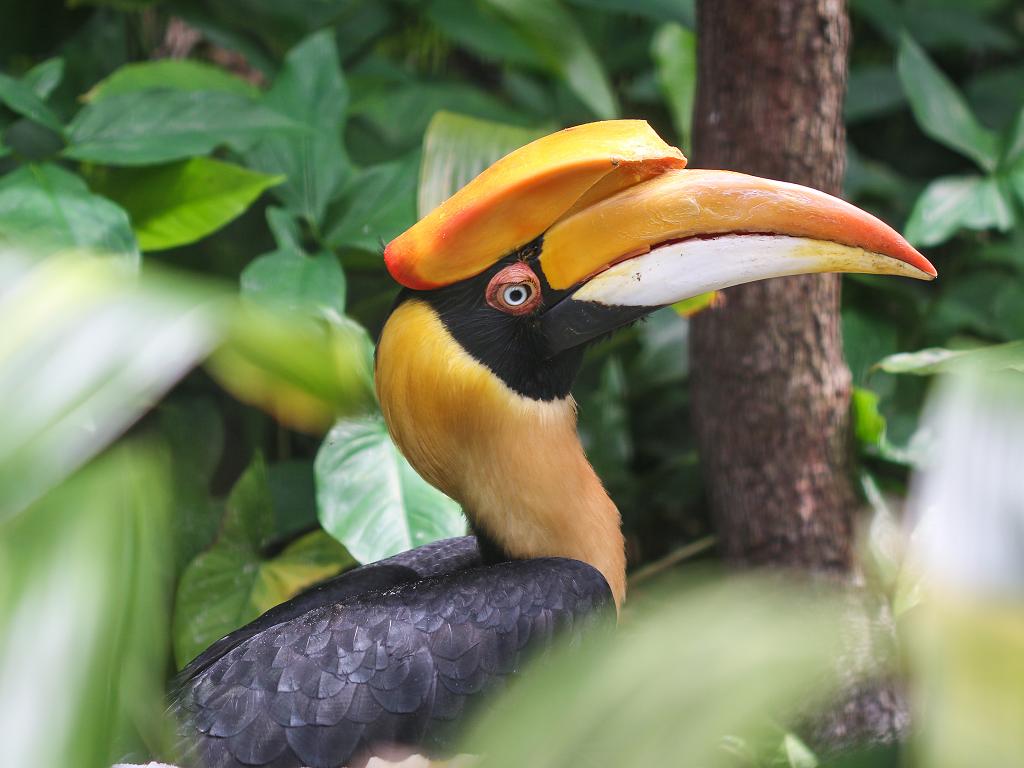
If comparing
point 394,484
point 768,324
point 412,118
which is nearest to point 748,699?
point 394,484

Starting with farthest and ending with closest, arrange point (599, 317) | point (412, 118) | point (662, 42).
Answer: point (412, 118), point (662, 42), point (599, 317)

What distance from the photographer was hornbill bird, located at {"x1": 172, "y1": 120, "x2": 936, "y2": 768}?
3.39ft

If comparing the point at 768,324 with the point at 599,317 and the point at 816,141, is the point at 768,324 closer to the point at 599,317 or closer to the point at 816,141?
the point at 816,141

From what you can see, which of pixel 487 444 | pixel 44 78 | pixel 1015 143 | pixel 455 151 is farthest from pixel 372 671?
pixel 1015 143

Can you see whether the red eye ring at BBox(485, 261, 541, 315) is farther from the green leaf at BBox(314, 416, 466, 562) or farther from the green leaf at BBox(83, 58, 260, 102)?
the green leaf at BBox(83, 58, 260, 102)

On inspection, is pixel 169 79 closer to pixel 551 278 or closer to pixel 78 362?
pixel 551 278

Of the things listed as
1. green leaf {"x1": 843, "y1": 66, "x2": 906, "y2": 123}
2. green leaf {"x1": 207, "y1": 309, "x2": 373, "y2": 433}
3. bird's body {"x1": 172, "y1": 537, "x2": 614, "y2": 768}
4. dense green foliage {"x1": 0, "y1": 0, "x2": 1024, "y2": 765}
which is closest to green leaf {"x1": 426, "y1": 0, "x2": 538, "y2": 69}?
dense green foliage {"x1": 0, "y1": 0, "x2": 1024, "y2": 765}

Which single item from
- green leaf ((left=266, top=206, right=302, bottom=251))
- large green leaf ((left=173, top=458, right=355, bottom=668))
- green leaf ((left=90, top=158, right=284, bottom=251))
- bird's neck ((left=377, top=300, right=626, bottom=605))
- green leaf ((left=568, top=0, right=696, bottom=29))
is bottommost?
large green leaf ((left=173, top=458, right=355, bottom=668))

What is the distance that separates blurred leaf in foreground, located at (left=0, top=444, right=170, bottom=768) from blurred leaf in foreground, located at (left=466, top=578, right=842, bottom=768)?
0.13 meters

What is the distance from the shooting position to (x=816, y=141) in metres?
1.74

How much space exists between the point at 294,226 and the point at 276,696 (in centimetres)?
101

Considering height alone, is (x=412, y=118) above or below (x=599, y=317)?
above

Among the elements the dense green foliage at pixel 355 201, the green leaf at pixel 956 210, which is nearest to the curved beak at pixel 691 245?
the dense green foliage at pixel 355 201

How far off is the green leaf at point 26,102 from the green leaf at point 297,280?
0.45m
